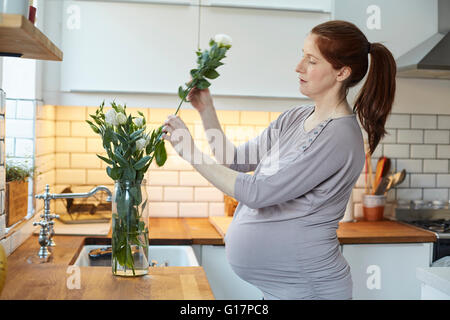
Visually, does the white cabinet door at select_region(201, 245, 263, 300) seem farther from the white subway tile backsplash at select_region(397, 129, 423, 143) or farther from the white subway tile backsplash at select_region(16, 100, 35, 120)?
the white subway tile backsplash at select_region(397, 129, 423, 143)

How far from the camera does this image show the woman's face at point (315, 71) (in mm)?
1589

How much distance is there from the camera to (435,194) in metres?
3.06

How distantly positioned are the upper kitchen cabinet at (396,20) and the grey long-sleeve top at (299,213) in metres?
1.20

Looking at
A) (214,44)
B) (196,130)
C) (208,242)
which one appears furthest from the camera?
(196,130)

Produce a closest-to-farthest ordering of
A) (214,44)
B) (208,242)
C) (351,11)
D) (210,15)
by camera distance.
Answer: (214,44)
(208,242)
(210,15)
(351,11)

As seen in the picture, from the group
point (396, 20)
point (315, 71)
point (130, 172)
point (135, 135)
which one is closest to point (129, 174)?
point (130, 172)

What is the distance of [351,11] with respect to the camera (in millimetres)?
2721

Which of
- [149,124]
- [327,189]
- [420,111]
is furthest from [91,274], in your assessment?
A: [420,111]

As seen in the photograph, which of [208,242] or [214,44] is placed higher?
[214,44]

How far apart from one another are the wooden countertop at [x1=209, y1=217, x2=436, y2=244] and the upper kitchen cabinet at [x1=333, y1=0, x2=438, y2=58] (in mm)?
894

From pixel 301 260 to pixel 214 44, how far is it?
2.26ft

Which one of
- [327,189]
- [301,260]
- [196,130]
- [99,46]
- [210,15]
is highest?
[210,15]

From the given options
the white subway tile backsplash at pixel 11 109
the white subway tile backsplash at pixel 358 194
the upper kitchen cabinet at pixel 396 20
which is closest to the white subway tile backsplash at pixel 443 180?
the white subway tile backsplash at pixel 358 194

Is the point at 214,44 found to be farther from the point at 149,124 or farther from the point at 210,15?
the point at 149,124
